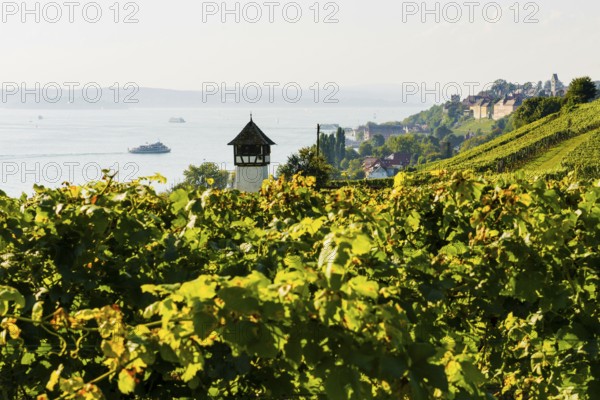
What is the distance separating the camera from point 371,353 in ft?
7.55

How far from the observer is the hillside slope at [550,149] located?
47656mm

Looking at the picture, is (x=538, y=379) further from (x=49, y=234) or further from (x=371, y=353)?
(x=49, y=234)

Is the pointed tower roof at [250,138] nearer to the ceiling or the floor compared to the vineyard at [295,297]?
nearer to the ceiling

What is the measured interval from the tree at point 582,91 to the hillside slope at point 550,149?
4301mm

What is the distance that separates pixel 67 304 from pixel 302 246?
1297 millimetres

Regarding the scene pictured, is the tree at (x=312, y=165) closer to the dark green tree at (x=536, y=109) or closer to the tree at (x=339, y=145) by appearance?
the dark green tree at (x=536, y=109)

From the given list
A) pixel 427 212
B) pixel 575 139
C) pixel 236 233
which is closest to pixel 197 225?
pixel 236 233

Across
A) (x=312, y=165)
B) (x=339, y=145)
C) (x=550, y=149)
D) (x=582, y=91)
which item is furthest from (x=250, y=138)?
(x=339, y=145)

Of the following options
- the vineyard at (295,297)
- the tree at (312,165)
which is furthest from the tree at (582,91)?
the vineyard at (295,297)

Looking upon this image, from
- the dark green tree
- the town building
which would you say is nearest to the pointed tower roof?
the dark green tree

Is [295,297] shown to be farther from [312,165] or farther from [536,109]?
[536,109]

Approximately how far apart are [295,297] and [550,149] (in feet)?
190

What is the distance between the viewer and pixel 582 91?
254ft

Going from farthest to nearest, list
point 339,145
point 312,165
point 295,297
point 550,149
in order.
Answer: point 339,145 < point 550,149 < point 312,165 < point 295,297
